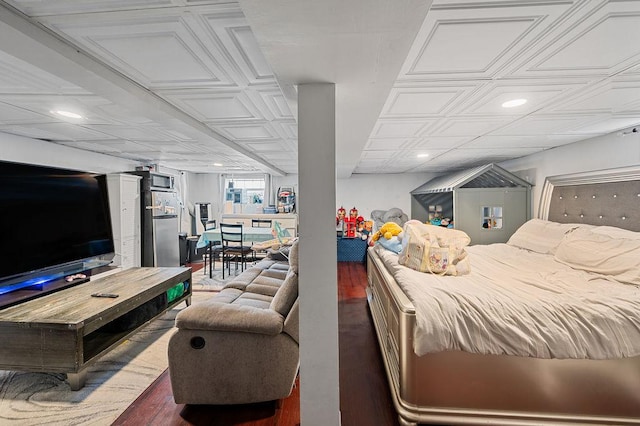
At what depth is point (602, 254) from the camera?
2197mm

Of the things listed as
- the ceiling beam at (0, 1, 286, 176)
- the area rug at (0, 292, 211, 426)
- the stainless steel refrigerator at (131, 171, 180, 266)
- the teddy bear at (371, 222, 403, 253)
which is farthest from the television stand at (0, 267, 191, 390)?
the teddy bear at (371, 222, 403, 253)

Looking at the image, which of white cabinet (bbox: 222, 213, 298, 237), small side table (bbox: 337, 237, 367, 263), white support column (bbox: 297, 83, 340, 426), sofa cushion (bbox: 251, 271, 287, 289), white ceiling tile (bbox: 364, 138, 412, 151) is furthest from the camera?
white cabinet (bbox: 222, 213, 298, 237)

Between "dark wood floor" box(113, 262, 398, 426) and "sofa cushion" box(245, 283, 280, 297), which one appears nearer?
"dark wood floor" box(113, 262, 398, 426)

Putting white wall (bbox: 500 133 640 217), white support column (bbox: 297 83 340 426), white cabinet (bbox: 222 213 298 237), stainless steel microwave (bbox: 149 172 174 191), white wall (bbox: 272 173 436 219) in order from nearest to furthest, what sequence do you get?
white support column (bbox: 297 83 340 426)
white wall (bbox: 500 133 640 217)
stainless steel microwave (bbox: 149 172 174 191)
white cabinet (bbox: 222 213 298 237)
white wall (bbox: 272 173 436 219)

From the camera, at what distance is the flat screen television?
1.93 m

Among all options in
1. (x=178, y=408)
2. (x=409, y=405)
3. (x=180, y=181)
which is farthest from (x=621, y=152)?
(x=180, y=181)

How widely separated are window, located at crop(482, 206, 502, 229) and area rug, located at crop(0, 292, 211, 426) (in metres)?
4.67

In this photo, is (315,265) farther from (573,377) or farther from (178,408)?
(573,377)

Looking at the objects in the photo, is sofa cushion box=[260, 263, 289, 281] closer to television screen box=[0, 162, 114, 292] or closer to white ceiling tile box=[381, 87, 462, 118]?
television screen box=[0, 162, 114, 292]

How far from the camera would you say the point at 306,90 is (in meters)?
1.34

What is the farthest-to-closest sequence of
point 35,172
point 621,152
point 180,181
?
point 180,181 → point 621,152 → point 35,172

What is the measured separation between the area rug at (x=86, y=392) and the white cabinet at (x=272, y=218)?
431cm

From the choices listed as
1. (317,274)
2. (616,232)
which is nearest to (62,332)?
(317,274)

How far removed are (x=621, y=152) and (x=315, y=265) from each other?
143 inches
